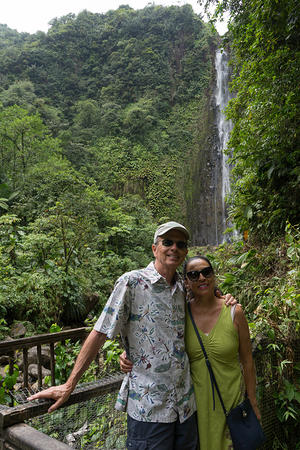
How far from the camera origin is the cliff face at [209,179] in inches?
730

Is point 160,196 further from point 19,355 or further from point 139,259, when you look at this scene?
point 19,355

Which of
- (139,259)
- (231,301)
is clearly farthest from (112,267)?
(231,301)

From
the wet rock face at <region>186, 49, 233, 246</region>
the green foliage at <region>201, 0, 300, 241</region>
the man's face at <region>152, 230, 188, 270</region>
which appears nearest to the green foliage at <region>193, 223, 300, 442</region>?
the green foliage at <region>201, 0, 300, 241</region>

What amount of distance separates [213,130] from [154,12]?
18.0 meters

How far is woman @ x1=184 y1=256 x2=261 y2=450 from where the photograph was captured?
4.91 ft

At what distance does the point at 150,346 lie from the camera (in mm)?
1431

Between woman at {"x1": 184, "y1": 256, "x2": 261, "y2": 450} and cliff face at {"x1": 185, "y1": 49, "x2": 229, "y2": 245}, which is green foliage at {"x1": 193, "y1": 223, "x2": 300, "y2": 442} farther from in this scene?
cliff face at {"x1": 185, "y1": 49, "x2": 229, "y2": 245}

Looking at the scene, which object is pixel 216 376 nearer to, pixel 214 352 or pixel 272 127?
pixel 214 352

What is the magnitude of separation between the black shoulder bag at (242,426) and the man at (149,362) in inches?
5.9

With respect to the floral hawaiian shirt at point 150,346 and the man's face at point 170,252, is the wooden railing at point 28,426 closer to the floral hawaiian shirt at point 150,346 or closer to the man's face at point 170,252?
the floral hawaiian shirt at point 150,346

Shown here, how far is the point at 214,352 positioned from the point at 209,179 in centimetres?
1852

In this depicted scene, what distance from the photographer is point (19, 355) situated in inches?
216

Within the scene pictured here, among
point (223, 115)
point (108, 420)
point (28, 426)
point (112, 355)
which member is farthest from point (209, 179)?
point (28, 426)

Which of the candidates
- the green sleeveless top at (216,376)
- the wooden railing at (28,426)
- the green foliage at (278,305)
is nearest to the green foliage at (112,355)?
the green foliage at (278,305)
